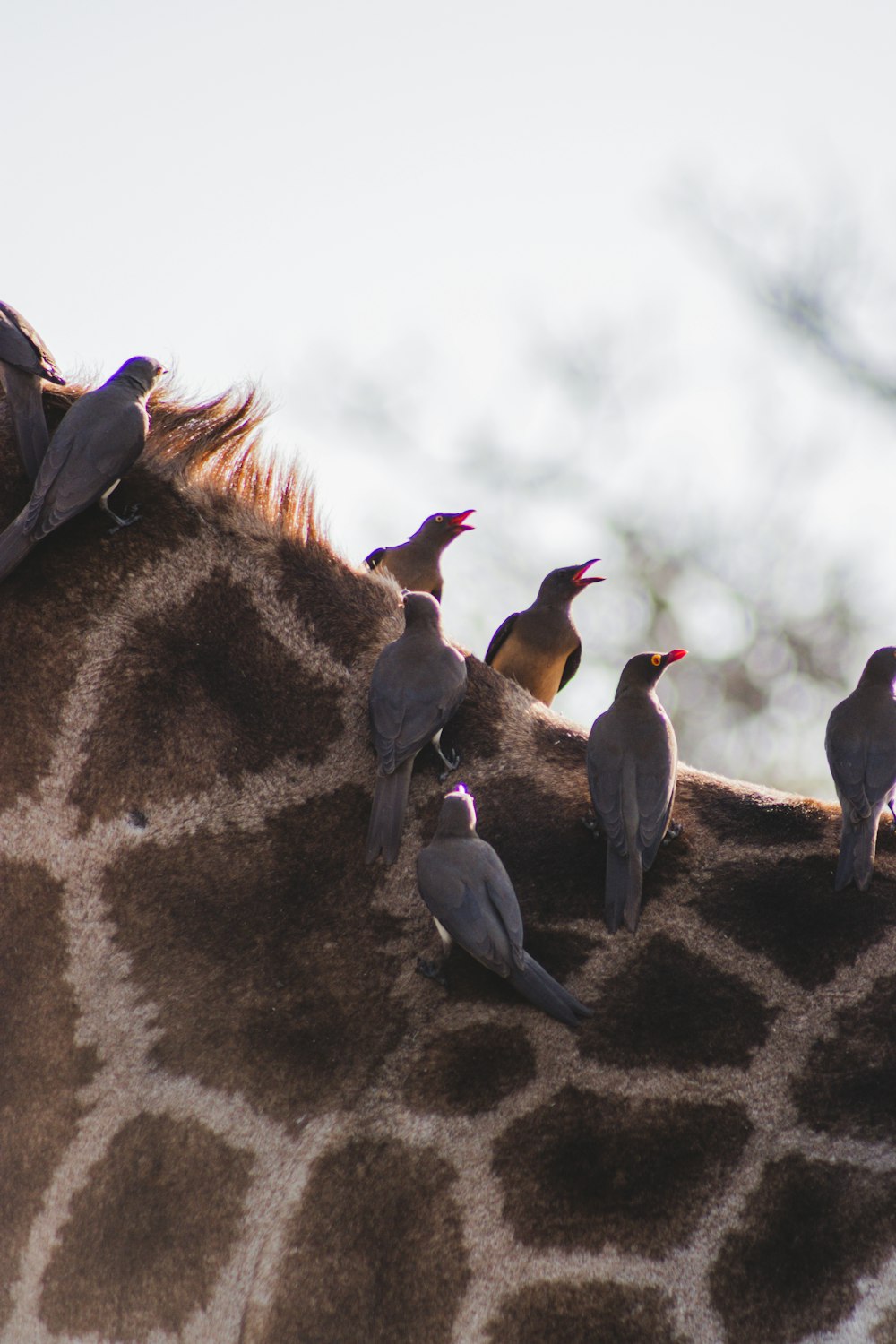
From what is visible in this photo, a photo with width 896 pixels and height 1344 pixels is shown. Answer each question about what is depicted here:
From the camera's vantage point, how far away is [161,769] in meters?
4.09

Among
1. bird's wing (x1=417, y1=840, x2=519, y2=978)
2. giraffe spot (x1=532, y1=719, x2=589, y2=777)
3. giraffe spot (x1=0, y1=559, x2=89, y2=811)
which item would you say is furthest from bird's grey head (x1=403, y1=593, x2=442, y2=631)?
giraffe spot (x1=0, y1=559, x2=89, y2=811)

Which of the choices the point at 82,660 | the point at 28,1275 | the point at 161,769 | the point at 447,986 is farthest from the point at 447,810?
the point at 28,1275

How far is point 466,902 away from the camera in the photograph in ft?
11.4

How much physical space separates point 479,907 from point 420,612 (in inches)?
42.2

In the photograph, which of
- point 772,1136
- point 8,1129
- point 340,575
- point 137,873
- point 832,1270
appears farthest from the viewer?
point 340,575

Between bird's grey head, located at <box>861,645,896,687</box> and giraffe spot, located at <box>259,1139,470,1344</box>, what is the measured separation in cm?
183

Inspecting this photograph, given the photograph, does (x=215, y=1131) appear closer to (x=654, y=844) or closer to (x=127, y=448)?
(x=654, y=844)

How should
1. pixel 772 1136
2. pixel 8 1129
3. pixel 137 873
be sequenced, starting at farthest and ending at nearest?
1. pixel 137 873
2. pixel 8 1129
3. pixel 772 1136

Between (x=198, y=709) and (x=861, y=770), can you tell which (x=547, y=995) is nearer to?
(x=861, y=770)

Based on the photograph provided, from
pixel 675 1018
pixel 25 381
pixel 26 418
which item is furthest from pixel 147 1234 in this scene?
pixel 25 381

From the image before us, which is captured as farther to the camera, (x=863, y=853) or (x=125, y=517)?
(x=125, y=517)

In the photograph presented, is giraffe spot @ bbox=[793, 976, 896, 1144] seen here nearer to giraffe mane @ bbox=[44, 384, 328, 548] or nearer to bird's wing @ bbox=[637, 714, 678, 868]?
bird's wing @ bbox=[637, 714, 678, 868]

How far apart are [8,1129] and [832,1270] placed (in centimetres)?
206

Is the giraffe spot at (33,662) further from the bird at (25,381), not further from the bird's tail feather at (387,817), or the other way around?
the bird's tail feather at (387,817)
